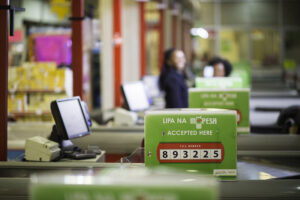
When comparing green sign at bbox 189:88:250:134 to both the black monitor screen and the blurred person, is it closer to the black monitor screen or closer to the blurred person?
the black monitor screen

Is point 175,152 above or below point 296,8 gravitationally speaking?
below

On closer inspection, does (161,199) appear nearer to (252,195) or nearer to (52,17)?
(252,195)

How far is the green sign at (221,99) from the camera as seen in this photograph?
14.2 ft

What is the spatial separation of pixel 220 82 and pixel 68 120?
2.42m

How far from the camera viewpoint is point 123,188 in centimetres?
150

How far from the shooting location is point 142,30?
13.7 meters

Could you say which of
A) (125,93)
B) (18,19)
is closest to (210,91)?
(125,93)

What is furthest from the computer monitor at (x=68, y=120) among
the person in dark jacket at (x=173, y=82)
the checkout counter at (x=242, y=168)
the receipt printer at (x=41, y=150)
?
the person in dark jacket at (x=173, y=82)

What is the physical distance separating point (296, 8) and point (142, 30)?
13222 millimetres

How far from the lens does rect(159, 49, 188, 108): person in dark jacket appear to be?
654 centimetres

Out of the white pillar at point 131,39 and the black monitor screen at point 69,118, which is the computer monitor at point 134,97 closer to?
the black monitor screen at point 69,118

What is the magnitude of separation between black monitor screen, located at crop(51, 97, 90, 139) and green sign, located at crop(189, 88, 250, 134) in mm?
977

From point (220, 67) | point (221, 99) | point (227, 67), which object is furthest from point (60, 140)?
point (227, 67)

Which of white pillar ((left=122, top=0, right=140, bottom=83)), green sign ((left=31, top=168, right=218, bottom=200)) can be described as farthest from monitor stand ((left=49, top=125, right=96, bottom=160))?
white pillar ((left=122, top=0, right=140, bottom=83))
